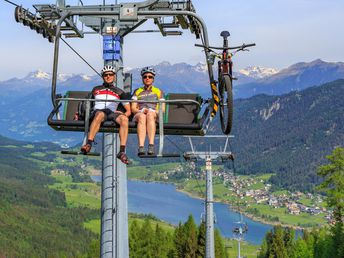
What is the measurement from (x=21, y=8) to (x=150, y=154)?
6.04 metres

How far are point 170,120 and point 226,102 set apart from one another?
1.26 m

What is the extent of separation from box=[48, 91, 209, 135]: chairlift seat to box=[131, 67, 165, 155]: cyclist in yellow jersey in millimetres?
170

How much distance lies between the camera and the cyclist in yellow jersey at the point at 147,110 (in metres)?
8.16

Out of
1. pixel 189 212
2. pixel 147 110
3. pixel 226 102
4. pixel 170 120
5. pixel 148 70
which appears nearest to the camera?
pixel 226 102

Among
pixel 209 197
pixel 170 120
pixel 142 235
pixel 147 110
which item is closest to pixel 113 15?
pixel 147 110

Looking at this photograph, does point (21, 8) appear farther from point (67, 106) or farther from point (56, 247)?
point (56, 247)

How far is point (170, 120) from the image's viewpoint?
29.3 ft

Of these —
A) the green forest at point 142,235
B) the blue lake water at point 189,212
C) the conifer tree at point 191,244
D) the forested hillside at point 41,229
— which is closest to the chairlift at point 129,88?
the green forest at point 142,235

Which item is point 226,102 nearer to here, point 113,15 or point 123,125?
point 123,125

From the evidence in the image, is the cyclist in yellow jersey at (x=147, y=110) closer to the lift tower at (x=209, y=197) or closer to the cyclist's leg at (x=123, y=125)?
the cyclist's leg at (x=123, y=125)

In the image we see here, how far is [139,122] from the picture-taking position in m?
8.32

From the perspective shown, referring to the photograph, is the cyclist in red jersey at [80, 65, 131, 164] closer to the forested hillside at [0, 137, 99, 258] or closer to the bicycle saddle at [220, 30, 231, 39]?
the bicycle saddle at [220, 30, 231, 39]

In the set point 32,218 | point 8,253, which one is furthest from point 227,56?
point 32,218

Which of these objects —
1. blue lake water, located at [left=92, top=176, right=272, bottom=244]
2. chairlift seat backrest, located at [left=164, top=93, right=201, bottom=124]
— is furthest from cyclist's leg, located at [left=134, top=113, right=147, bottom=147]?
blue lake water, located at [left=92, top=176, right=272, bottom=244]
